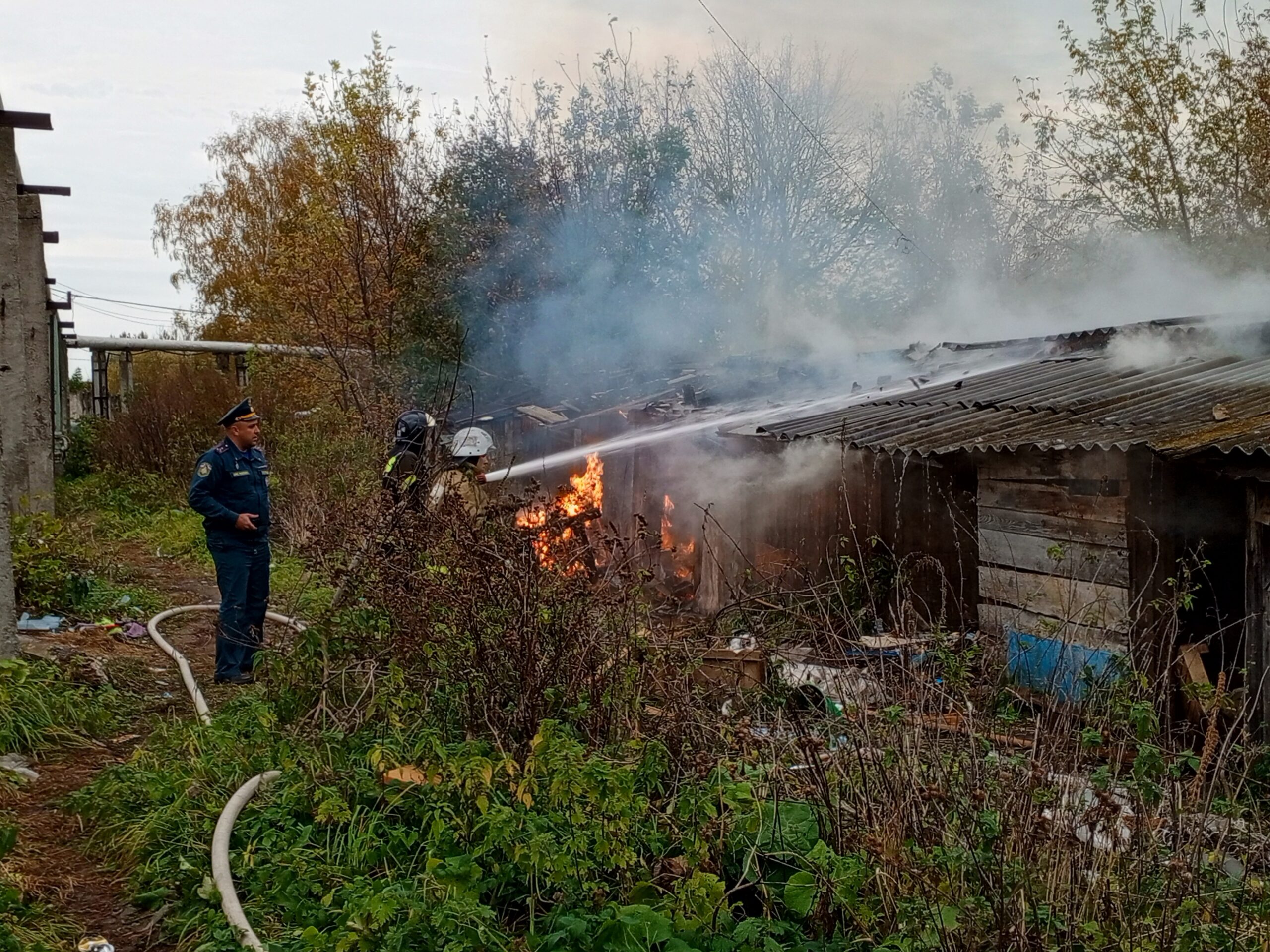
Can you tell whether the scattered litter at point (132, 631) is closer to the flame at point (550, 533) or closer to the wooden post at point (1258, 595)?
the flame at point (550, 533)

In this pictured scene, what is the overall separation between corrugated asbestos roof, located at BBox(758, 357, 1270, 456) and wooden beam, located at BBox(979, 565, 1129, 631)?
1.10 metres

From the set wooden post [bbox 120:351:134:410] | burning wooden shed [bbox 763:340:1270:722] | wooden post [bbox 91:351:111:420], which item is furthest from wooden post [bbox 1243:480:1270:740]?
wooden post [bbox 91:351:111:420]

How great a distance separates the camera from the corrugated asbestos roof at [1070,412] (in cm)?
650

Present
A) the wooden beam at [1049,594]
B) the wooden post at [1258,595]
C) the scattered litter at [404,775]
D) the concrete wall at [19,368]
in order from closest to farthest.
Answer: the scattered litter at [404,775]
the wooden post at [1258,595]
the concrete wall at [19,368]
the wooden beam at [1049,594]

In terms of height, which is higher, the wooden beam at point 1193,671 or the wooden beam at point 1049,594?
the wooden beam at point 1049,594

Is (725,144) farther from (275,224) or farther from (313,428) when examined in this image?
(275,224)

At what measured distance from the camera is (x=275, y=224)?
96.4 ft

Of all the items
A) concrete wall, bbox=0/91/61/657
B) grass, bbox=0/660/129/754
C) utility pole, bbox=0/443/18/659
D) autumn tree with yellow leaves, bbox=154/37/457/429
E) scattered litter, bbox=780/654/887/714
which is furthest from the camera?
autumn tree with yellow leaves, bbox=154/37/457/429

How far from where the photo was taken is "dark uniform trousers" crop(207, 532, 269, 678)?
7273 millimetres

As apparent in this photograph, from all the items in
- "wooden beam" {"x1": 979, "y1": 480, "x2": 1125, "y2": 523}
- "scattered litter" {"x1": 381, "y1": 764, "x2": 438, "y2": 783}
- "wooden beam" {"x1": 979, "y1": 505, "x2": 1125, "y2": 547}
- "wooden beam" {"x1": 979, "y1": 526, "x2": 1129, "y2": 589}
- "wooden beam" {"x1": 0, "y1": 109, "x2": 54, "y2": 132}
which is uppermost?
"wooden beam" {"x1": 0, "y1": 109, "x2": 54, "y2": 132}

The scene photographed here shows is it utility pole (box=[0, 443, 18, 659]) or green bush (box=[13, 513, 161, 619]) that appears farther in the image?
green bush (box=[13, 513, 161, 619])

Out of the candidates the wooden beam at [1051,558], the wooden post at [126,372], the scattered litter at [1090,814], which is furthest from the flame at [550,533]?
the wooden post at [126,372]

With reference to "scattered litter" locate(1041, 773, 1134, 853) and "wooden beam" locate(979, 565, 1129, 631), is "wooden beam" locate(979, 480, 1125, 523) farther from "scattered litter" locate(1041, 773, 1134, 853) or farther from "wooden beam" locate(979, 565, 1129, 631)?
"scattered litter" locate(1041, 773, 1134, 853)

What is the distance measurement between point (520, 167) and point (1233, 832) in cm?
1719
